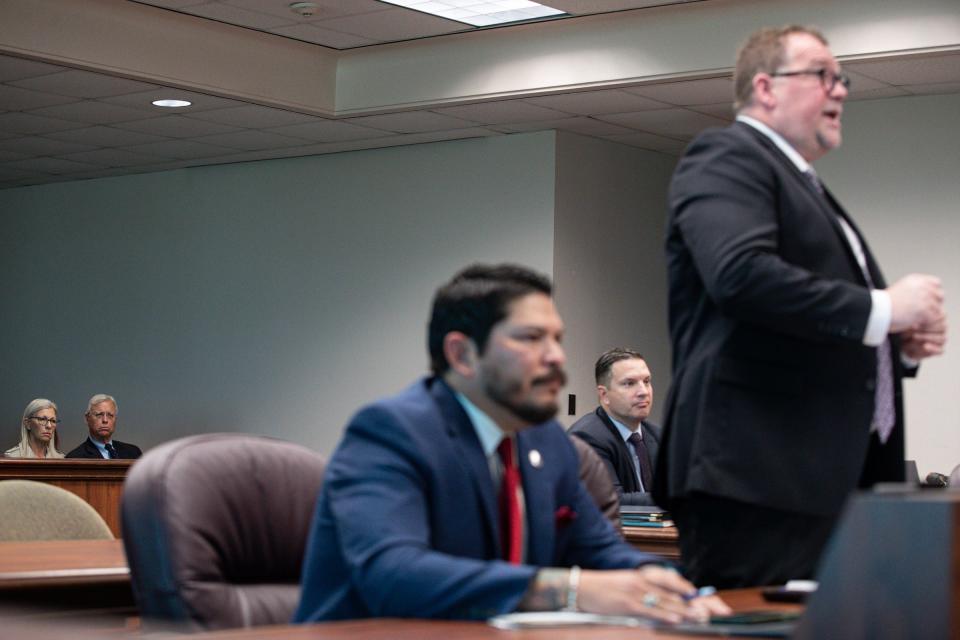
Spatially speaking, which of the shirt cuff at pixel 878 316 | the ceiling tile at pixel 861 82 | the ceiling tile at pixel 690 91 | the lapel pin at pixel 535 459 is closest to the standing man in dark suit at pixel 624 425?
the ceiling tile at pixel 690 91

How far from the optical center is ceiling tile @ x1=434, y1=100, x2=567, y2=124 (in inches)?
323

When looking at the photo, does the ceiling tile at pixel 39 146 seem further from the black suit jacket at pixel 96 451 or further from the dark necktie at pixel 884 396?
→ the dark necktie at pixel 884 396

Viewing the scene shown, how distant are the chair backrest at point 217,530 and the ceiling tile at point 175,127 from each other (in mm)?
6761

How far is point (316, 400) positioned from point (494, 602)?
8455 mm

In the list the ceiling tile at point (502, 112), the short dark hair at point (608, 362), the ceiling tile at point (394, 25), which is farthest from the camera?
the ceiling tile at point (502, 112)

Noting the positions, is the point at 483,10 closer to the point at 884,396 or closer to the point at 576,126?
the point at 576,126

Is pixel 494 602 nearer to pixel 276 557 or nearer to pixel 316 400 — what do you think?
pixel 276 557

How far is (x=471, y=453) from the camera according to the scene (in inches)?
74.9

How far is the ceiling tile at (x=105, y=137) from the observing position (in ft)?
30.8

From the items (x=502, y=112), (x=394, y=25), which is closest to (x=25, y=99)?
(x=394, y=25)

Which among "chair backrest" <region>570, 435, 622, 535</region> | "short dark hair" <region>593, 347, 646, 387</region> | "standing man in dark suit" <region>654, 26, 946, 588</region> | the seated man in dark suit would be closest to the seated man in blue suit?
"standing man in dark suit" <region>654, 26, 946, 588</region>

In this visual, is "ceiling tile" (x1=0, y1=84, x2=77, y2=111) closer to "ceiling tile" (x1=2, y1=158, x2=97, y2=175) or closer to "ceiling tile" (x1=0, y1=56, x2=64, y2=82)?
"ceiling tile" (x1=0, y1=56, x2=64, y2=82)

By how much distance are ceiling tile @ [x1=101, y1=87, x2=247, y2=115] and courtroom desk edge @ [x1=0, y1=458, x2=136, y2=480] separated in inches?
84.0

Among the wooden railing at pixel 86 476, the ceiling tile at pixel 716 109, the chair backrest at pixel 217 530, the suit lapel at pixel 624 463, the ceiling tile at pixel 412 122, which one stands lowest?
the wooden railing at pixel 86 476
